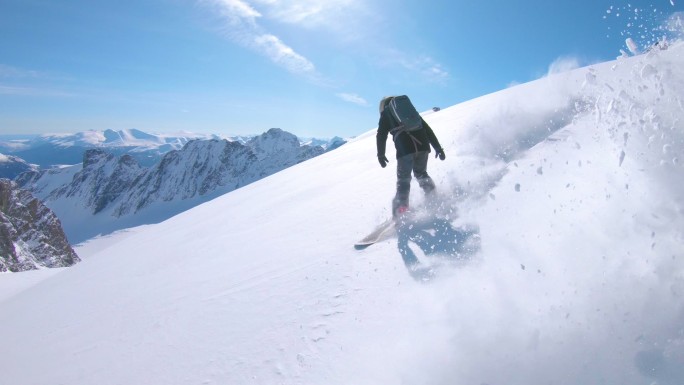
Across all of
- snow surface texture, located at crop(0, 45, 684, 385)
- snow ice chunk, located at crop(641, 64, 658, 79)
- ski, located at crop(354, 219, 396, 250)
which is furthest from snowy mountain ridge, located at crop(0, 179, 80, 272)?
snow ice chunk, located at crop(641, 64, 658, 79)

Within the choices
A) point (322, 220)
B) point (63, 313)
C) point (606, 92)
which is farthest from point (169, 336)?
point (606, 92)

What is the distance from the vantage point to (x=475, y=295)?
2.78 metres

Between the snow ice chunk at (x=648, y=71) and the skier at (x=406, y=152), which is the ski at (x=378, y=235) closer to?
the skier at (x=406, y=152)

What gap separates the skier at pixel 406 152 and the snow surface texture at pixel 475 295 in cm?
30

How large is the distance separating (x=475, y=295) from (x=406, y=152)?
3221mm

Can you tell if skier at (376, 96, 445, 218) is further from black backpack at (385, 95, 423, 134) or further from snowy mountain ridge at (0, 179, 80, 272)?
snowy mountain ridge at (0, 179, 80, 272)

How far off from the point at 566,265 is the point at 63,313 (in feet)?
23.2

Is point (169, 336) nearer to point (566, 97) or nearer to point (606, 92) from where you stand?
point (606, 92)

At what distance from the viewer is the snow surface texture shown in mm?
2234

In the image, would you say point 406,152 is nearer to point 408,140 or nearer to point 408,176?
point 408,140

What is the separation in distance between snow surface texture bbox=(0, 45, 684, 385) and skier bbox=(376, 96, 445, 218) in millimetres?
305

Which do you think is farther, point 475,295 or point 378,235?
point 378,235

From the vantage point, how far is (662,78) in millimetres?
3465

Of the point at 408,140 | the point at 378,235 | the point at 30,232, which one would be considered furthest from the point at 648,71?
the point at 30,232
